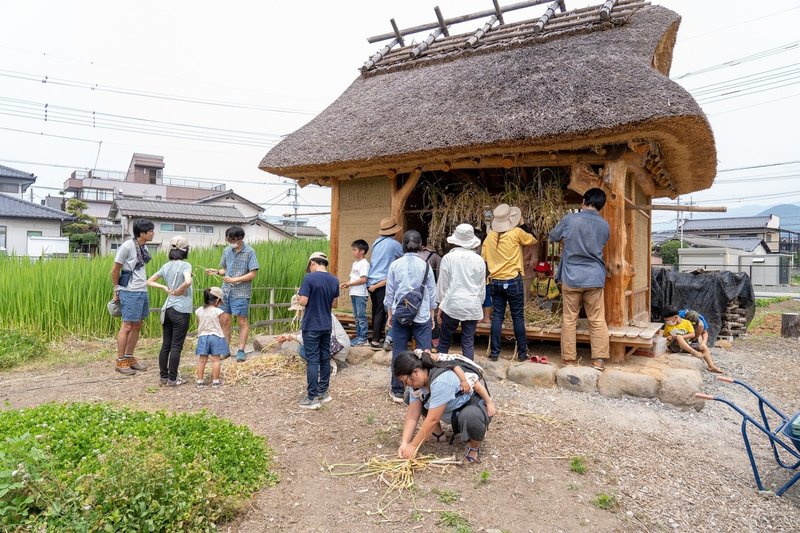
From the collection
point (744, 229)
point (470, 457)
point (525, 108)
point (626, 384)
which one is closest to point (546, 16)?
point (525, 108)

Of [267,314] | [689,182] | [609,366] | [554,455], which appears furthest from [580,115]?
[267,314]

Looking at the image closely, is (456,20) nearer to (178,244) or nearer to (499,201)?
(499,201)

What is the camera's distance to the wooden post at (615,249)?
5.40 metres

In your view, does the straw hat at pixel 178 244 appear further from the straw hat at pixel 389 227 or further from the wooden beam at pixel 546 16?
the wooden beam at pixel 546 16

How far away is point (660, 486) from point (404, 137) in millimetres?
4605

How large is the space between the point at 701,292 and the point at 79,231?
27.8 m

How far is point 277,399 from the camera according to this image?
15.8 feet

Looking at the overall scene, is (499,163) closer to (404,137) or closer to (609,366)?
(404,137)

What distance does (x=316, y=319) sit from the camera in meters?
4.35

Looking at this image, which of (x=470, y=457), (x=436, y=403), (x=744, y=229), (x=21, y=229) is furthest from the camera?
(x=744, y=229)

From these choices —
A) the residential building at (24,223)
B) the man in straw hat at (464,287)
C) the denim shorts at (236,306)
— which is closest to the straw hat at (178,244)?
the denim shorts at (236,306)

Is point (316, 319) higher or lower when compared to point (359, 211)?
lower

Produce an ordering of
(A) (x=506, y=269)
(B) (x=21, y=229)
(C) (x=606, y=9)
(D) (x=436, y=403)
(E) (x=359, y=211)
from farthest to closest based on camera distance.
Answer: (B) (x=21, y=229)
(E) (x=359, y=211)
(C) (x=606, y=9)
(A) (x=506, y=269)
(D) (x=436, y=403)

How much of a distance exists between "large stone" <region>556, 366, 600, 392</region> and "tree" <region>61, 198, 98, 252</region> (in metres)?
26.2
